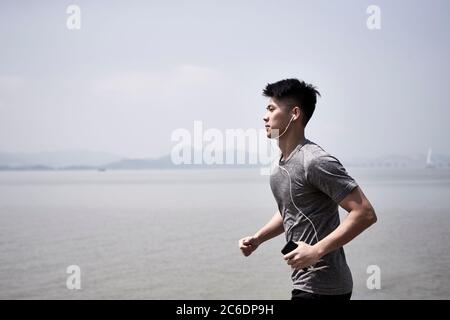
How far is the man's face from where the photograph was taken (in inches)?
66.7

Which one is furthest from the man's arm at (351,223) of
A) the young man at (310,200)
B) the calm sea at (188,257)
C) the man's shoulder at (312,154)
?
the calm sea at (188,257)

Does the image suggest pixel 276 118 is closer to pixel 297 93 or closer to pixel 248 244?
pixel 297 93

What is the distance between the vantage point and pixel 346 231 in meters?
1.45

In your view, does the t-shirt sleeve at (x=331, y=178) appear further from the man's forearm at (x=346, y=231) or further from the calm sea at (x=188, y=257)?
the calm sea at (x=188, y=257)

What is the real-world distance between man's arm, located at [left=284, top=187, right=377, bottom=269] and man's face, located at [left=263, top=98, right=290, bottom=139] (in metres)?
0.34

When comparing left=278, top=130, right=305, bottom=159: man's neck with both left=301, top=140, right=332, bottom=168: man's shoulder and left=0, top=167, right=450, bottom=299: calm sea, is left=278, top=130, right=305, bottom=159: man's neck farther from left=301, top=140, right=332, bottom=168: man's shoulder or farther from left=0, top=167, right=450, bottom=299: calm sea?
left=0, top=167, right=450, bottom=299: calm sea

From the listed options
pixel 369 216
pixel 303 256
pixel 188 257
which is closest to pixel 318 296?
pixel 303 256

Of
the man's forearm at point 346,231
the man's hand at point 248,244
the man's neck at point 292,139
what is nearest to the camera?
the man's forearm at point 346,231

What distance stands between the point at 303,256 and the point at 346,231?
0.45ft

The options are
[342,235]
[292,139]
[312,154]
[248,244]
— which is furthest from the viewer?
[248,244]

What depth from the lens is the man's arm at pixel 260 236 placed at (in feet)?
5.91

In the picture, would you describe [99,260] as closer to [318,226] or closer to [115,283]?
[115,283]

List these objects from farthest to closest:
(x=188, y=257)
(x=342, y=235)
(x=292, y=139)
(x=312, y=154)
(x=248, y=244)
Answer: (x=188, y=257) → (x=248, y=244) → (x=292, y=139) → (x=312, y=154) → (x=342, y=235)

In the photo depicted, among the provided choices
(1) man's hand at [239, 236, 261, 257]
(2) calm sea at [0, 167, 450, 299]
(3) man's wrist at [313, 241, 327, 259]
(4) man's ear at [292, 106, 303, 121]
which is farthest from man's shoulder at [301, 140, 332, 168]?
(2) calm sea at [0, 167, 450, 299]
